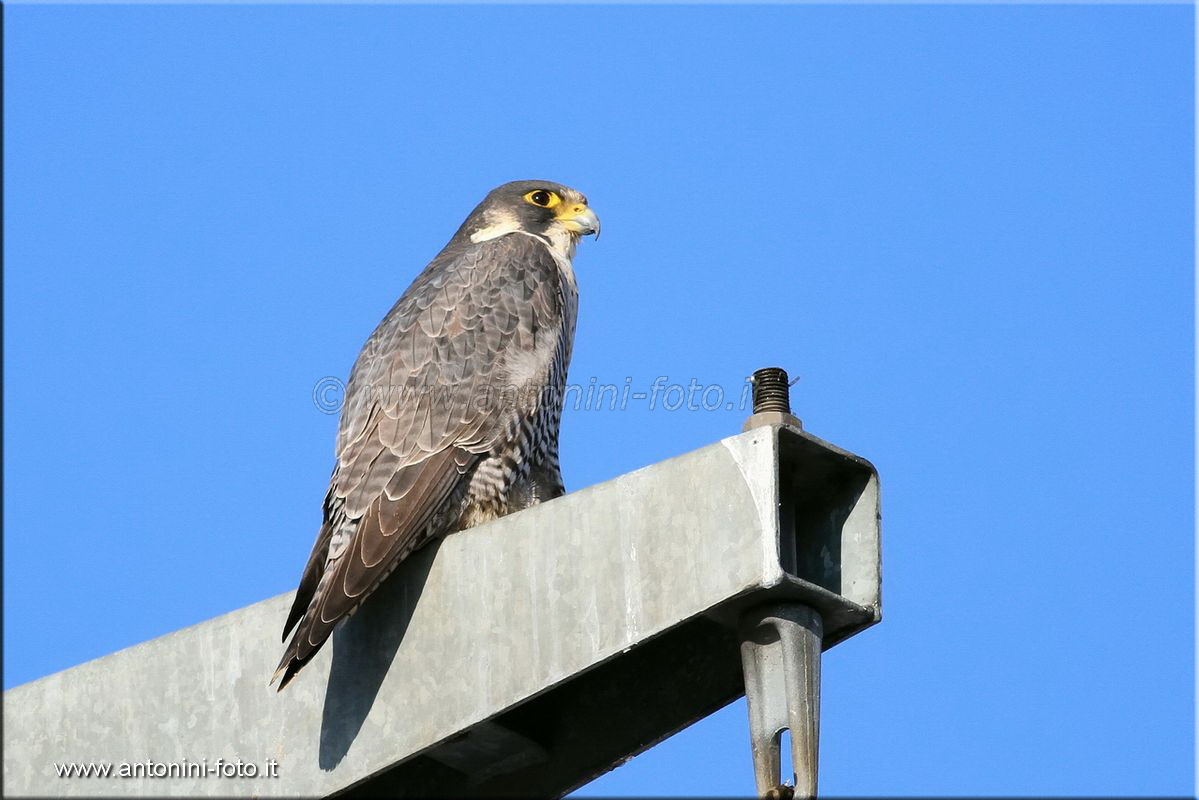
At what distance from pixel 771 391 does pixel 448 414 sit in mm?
1976

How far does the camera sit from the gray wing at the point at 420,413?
4.93 metres

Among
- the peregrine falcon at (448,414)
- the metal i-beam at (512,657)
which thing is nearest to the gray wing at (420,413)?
the peregrine falcon at (448,414)

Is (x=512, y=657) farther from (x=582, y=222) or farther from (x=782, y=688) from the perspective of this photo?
(x=582, y=222)

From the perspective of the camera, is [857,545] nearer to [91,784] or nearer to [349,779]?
[349,779]

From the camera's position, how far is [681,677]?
4543 mm

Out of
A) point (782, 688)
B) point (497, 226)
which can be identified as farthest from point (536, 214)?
point (782, 688)

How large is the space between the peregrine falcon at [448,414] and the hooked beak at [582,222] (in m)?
0.34

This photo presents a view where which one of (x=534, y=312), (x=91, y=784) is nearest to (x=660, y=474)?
(x=91, y=784)

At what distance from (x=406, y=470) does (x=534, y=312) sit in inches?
49.3

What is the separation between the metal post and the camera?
389 centimetres

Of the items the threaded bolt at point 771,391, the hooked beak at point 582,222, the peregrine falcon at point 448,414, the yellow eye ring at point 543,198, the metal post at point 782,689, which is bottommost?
the metal post at point 782,689

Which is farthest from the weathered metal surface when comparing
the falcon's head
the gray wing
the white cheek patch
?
the white cheek patch

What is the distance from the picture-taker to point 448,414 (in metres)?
6.00

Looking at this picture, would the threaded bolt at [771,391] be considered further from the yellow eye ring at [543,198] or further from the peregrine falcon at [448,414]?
the yellow eye ring at [543,198]
